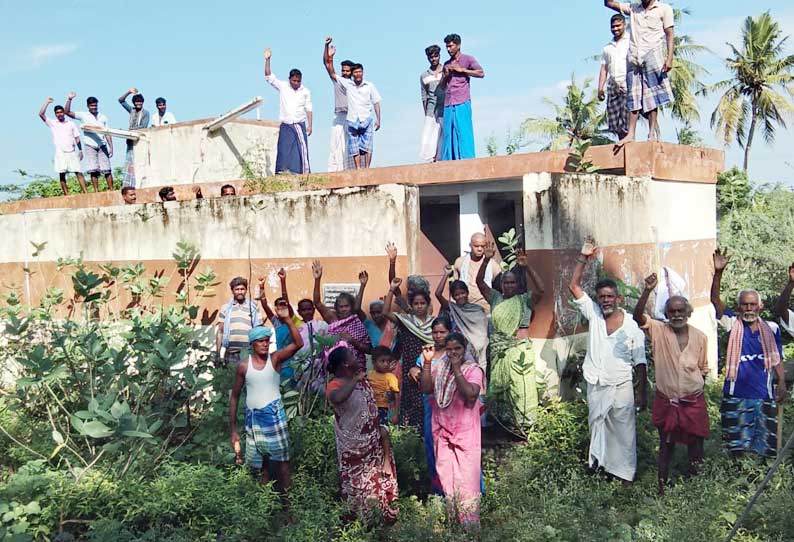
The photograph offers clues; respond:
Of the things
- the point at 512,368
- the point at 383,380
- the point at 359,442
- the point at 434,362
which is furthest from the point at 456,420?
the point at 512,368

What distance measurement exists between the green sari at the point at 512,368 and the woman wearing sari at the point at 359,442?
49.0 inches

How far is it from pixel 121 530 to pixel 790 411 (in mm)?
4961

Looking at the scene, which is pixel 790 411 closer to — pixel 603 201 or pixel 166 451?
pixel 603 201

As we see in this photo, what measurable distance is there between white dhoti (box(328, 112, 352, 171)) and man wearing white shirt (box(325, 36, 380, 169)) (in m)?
0.13

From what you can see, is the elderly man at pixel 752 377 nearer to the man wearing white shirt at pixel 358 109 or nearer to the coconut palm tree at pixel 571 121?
the man wearing white shirt at pixel 358 109

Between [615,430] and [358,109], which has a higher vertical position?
[358,109]

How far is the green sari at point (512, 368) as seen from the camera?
571 cm

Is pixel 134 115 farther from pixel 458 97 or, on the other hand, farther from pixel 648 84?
pixel 648 84

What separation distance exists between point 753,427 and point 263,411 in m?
3.30

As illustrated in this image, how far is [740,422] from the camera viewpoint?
515cm

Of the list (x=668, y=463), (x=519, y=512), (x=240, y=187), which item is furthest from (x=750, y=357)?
(x=240, y=187)

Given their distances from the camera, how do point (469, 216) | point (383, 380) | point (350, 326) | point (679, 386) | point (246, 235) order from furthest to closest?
point (246, 235) → point (469, 216) → point (350, 326) → point (383, 380) → point (679, 386)

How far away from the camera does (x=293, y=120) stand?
31.9ft

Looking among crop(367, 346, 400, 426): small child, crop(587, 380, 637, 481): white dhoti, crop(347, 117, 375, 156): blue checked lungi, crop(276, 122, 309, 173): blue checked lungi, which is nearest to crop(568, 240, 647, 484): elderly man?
crop(587, 380, 637, 481): white dhoti
